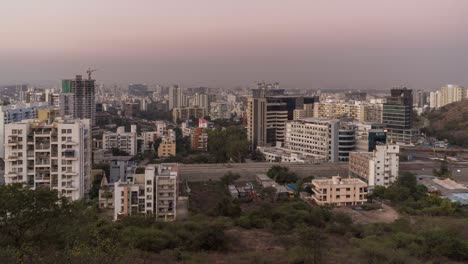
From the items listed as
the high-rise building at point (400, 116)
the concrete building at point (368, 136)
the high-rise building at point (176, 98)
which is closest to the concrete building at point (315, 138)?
the concrete building at point (368, 136)

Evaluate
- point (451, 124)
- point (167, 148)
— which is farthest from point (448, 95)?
point (167, 148)

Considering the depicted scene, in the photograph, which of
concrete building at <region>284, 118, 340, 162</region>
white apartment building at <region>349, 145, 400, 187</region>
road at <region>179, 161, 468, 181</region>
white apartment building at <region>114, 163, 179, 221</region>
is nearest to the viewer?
white apartment building at <region>114, 163, 179, 221</region>

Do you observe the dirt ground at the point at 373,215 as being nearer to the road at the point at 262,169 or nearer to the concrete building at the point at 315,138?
the road at the point at 262,169

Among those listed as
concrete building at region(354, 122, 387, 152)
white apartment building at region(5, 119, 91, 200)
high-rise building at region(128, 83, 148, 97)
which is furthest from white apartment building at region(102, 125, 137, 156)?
high-rise building at region(128, 83, 148, 97)

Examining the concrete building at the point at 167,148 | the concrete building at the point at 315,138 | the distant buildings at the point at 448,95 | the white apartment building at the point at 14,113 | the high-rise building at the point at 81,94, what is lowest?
the concrete building at the point at 167,148

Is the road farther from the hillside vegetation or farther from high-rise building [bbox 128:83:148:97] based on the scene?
high-rise building [bbox 128:83:148:97]

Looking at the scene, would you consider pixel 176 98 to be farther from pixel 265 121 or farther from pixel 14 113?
pixel 14 113

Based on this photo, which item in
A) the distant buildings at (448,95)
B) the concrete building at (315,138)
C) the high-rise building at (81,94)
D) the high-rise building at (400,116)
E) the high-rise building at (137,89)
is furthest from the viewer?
the high-rise building at (137,89)
